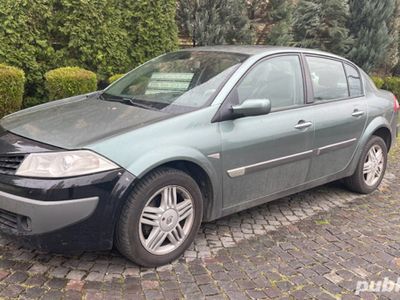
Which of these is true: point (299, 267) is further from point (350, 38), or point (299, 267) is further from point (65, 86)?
point (350, 38)

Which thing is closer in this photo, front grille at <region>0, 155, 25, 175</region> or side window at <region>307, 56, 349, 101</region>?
front grille at <region>0, 155, 25, 175</region>

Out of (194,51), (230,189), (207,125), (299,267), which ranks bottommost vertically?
(299,267)

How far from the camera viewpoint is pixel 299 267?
3213mm

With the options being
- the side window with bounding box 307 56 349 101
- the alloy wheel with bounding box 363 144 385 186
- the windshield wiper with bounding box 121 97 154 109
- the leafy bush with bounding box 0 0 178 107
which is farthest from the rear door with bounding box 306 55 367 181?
the leafy bush with bounding box 0 0 178 107

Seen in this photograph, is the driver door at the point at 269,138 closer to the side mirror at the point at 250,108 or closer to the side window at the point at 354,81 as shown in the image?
the side mirror at the point at 250,108

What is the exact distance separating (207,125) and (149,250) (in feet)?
3.31

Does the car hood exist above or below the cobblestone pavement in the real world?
above

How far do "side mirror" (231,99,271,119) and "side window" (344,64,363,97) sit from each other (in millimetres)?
1704

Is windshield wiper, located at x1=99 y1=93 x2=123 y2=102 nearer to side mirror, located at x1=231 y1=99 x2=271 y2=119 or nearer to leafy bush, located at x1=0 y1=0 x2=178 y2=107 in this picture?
side mirror, located at x1=231 y1=99 x2=271 y2=119

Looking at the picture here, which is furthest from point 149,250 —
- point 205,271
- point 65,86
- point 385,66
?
point 385,66

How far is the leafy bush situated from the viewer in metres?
6.41

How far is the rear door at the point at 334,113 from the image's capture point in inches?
161

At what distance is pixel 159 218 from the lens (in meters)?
3.03

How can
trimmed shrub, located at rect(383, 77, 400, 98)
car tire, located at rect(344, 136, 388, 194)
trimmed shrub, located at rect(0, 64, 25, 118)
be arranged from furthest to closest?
trimmed shrub, located at rect(383, 77, 400, 98), trimmed shrub, located at rect(0, 64, 25, 118), car tire, located at rect(344, 136, 388, 194)
